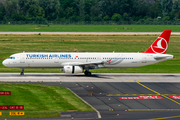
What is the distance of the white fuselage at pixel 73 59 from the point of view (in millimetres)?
52500

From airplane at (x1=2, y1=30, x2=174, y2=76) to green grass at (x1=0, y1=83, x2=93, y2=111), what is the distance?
9615 millimetres

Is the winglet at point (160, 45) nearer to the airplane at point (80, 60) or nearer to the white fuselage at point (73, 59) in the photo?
the airplane at point (80, 60)

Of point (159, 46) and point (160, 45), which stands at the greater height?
point (160, 45)

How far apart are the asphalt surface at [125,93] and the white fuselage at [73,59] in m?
2.23

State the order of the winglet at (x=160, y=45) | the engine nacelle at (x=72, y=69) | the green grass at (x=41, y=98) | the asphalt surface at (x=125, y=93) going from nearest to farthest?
the asphalt surface at (x=125, y=93) → the green grass at (x=41, y=98) → the engine nacelle at (x=72, y=69) → the winglet at (x=160, y=45)

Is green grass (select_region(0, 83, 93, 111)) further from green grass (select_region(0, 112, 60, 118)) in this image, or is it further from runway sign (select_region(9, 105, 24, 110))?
green grass (select_region(0, 112, 60, 118))

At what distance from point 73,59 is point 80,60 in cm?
128

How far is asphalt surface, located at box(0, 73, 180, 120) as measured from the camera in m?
29.4

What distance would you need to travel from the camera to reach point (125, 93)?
39625 mm

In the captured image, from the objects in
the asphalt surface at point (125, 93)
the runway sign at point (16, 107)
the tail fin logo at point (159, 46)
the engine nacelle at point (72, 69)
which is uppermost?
the tail fin logo at point (159, 46)

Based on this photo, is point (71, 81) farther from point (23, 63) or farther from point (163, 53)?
point (163, 53)

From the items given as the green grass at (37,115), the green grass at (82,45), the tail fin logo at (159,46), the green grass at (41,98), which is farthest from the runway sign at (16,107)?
the green grass at (82,45)

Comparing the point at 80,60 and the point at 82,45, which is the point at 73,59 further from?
the point at 82,45

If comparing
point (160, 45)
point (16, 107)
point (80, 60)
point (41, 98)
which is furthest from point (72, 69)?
point (16, 107)
